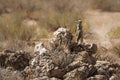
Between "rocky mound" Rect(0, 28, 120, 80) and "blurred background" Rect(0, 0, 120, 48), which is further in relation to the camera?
"blurred background" Rect(0, 0, 120, 48)

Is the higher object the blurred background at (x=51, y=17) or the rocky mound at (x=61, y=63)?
the blurred background at (x=51, y=17)

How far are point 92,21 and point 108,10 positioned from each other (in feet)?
11.7

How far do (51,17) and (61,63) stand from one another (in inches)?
417

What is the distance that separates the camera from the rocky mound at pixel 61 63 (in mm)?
10375

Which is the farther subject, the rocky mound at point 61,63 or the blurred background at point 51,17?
the blurred background at point 51,17

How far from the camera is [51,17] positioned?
69.3ft

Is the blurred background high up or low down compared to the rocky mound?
up

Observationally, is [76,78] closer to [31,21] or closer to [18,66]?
[18,66]

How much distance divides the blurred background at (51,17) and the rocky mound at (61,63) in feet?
8.43

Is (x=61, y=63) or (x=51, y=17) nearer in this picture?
(x=61, y=63)

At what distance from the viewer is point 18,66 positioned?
10875 mm

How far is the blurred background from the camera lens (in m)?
17.7

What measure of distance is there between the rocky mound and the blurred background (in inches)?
101

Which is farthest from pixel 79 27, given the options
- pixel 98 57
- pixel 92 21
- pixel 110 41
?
pixel 92 21
